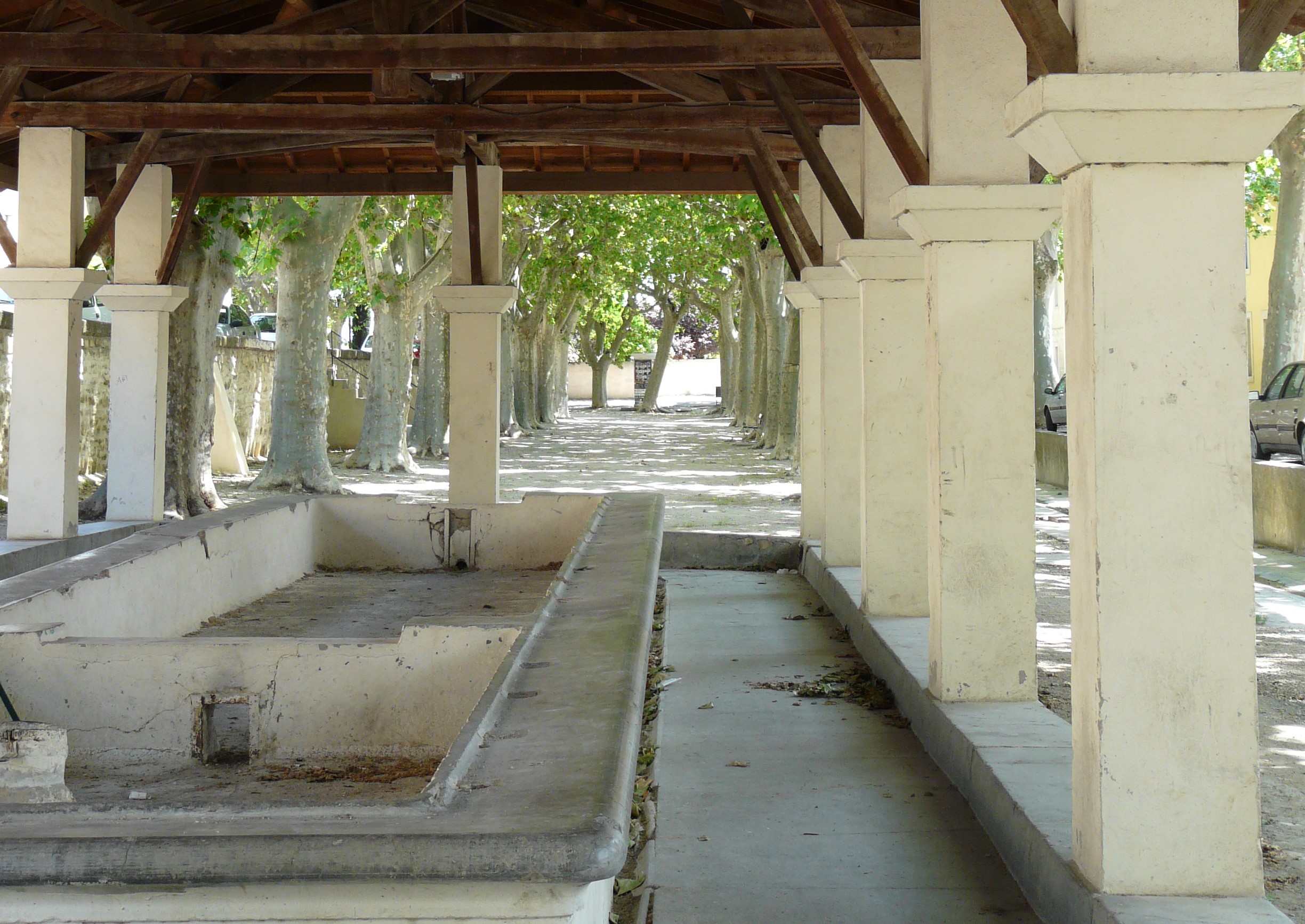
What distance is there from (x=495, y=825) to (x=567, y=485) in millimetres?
15262

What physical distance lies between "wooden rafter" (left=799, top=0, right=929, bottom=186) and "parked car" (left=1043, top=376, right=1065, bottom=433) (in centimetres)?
2155

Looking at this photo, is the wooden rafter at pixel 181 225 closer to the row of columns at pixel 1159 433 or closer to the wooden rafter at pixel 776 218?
the wooden rafter at pixel 776 218

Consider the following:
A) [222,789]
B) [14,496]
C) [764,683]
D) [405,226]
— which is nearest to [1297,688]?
[764,683]

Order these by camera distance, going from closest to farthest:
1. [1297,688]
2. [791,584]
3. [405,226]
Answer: [1297,688], [791,584], [405,226]

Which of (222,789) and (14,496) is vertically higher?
(14,496)

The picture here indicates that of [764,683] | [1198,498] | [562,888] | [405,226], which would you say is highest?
[405,226]

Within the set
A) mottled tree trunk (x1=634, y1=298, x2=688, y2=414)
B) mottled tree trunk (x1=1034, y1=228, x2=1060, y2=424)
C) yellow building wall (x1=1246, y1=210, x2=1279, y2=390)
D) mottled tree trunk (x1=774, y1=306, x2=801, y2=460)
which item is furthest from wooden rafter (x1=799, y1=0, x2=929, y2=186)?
mottled tree trunk (x1=634, y1=298, x2=688, y2=414)

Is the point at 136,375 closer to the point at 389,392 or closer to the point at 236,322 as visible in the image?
the point at 389,392

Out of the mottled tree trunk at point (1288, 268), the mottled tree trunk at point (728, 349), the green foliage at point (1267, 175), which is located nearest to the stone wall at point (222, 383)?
the mottled tree trunk at point (728, 349)

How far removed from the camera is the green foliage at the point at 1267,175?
2031 cm

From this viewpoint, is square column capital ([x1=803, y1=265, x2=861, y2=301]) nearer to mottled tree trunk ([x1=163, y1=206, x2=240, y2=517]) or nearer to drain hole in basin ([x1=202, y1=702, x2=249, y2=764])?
drain hole in basin ([x1=202, y1=702, x2=249, y2=764])

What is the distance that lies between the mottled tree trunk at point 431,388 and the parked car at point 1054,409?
12.6 m

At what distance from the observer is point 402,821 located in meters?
2.49

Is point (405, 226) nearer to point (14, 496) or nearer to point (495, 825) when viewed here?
point (14, 496)
